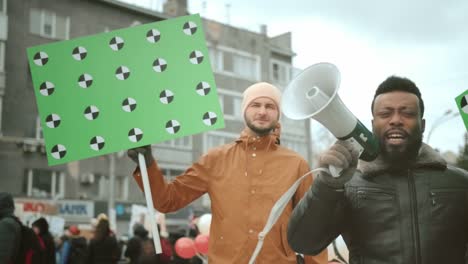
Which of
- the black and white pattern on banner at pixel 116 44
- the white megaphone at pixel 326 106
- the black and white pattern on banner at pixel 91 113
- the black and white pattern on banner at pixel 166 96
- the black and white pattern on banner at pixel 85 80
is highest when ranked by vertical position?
the black and white pattern on banner at pixel 116 44

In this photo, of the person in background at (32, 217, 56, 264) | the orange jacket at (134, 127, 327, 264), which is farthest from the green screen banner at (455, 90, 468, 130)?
the person in background at (32, 217, 56, 264)

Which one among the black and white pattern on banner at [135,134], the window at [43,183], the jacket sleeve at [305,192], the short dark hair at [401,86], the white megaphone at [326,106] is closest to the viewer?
the white megaphone at [326,106]

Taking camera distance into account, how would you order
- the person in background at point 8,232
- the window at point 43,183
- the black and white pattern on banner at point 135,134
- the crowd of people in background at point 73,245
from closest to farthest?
the black and white pattern on banner at point 135,134
the person in background at point 8,232
the crowd of people in background at point 73,245
the window at point 43,183

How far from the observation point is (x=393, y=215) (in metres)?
2.56

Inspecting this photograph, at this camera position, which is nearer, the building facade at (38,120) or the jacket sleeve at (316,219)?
the jacket sleeve at (316,219)

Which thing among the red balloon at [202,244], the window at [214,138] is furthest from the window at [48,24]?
the red balloon at [202,244]

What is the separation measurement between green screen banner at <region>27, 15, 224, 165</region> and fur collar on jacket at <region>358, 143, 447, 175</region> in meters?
1.64

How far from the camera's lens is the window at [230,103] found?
40281 mm

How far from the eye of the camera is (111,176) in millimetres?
31703

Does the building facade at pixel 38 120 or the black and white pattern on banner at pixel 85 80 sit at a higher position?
the building facade at pixel 38 120

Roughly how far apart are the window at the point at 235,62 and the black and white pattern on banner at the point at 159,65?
115ft

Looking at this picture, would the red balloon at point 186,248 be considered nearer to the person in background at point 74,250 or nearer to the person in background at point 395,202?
→ the person in background at point 74,250

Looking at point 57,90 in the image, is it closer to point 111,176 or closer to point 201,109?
point 201,109

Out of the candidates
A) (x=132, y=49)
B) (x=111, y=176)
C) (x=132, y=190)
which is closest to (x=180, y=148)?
(x=132, y=190)
